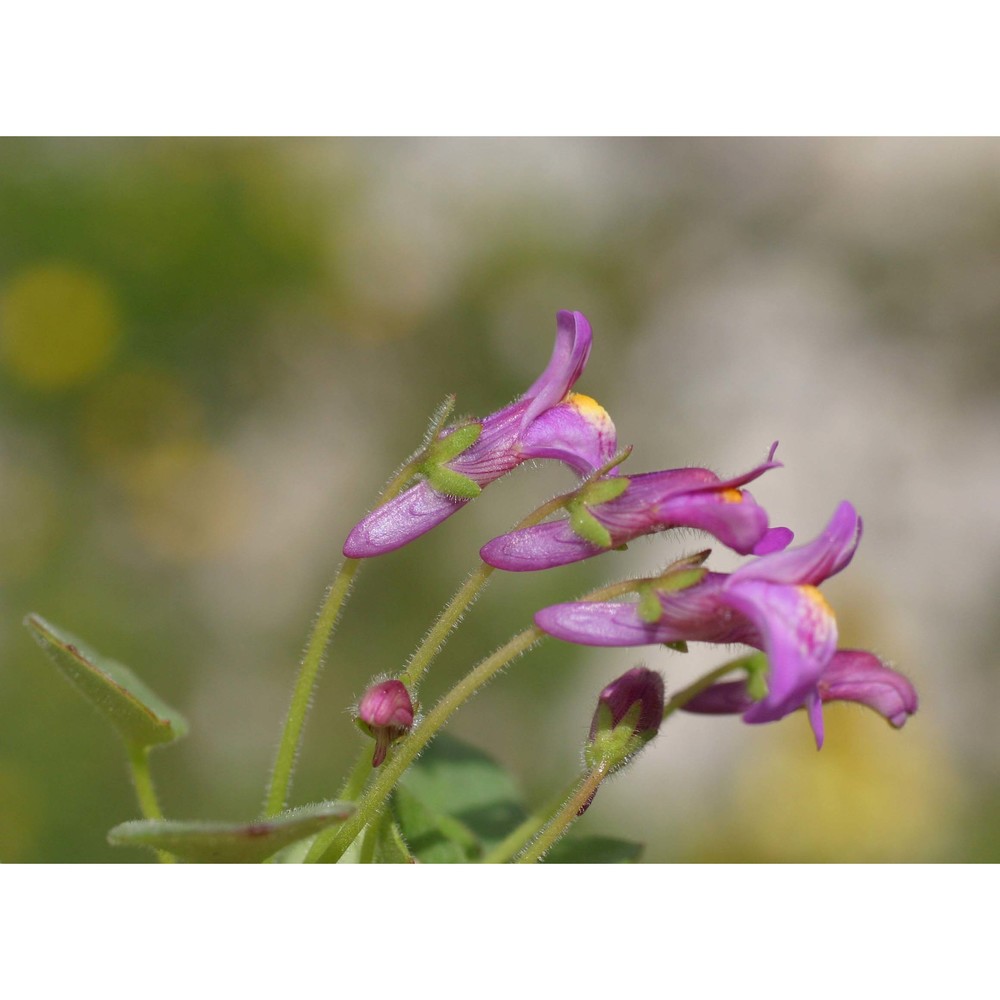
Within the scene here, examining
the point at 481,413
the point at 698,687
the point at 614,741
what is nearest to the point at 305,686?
the point at 614,741

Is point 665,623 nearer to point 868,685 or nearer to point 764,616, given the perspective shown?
point 764,616

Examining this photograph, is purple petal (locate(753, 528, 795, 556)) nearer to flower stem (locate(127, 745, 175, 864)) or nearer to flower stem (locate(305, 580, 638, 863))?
flower stem (locate(305, 580, 638, 863))

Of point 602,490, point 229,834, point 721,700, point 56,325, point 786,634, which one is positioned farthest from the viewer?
point 56,325

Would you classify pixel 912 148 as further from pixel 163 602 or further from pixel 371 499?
pixel 163 602

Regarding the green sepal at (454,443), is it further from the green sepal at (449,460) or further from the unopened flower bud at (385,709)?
the unopened flower bud at (385,709)

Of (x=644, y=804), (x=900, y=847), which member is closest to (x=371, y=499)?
(x=644, y=804)

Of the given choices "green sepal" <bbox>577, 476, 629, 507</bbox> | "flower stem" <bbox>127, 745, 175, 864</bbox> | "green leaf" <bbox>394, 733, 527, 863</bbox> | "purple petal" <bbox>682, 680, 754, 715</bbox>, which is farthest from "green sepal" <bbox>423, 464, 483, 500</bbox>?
"flower stem" <bbox>127, 745, 175, 864</bbox>
